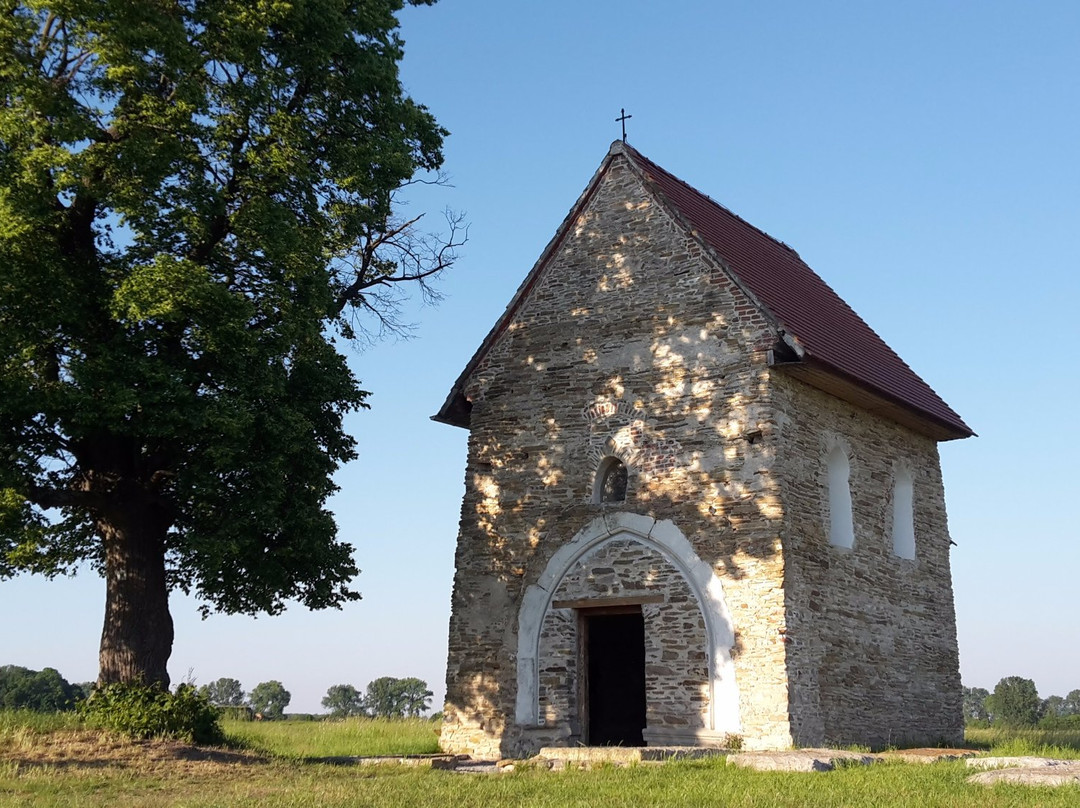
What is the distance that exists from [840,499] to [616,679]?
5033 mm

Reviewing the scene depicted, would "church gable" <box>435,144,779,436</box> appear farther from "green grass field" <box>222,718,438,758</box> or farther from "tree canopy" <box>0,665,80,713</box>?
"tree canopy" <box>0,665,80,713</box>

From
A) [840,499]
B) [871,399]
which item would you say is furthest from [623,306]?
[840,499]

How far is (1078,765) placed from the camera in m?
11.4

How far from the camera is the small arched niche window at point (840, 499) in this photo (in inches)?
683

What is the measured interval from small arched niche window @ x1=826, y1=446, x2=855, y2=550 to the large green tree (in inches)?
302

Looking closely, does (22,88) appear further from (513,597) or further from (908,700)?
(908,700)

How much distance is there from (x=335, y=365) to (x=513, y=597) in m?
4.62

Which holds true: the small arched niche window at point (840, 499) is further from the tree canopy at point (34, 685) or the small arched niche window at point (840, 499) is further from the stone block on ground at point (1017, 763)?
the tree canopy at point (34, 685)

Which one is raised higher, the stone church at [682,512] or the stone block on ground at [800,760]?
the stone church at [682,512]

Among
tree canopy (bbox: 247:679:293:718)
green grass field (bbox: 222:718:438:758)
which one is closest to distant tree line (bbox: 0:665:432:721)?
tree canopy (bbox: 247:679:293:718)

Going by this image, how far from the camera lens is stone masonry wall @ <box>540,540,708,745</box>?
15.8 m

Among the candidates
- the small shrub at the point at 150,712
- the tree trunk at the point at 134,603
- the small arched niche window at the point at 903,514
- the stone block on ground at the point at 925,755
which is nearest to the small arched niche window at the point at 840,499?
the small arched niche window at the point at 903,514

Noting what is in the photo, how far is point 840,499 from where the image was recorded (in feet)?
57.8

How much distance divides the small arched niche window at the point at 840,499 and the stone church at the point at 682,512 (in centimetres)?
5
